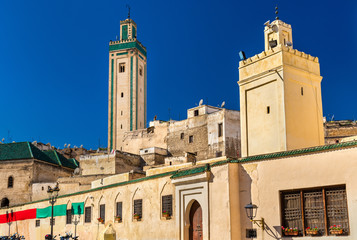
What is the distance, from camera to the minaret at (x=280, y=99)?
1359cm

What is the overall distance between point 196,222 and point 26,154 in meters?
26.7

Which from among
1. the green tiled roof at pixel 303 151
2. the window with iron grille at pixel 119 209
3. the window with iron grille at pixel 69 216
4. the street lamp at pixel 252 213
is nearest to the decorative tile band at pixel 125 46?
the window with iron grille at pixel 69 216

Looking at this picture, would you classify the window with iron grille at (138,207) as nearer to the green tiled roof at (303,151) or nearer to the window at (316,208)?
the green tiled roof at (303,151)

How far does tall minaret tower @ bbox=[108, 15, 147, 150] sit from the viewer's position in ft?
146

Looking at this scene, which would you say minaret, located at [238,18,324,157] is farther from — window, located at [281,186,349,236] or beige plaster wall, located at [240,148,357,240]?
window, located at [281,186,349,236]

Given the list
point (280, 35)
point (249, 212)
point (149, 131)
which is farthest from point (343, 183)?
point (149, 131)

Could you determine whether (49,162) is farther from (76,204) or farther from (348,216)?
(348,216)

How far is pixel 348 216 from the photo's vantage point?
29.6 feet

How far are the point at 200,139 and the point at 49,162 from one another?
12810mm

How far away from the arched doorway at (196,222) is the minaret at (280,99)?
271 centimetres

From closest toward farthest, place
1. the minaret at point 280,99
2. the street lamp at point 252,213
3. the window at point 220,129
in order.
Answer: the street lamp at point 252,213 → the minaret at point 280,99 → the window at point 220,129

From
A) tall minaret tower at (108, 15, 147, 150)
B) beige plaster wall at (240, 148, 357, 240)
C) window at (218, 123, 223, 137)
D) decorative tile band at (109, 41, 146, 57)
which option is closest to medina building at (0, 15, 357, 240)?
beige plaster wall at (240, 148, 357, 240)

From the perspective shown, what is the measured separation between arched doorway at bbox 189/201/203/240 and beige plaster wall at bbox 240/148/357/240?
1.92 metres

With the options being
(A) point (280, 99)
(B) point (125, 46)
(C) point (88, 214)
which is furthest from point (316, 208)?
(B) point (125, 46)
